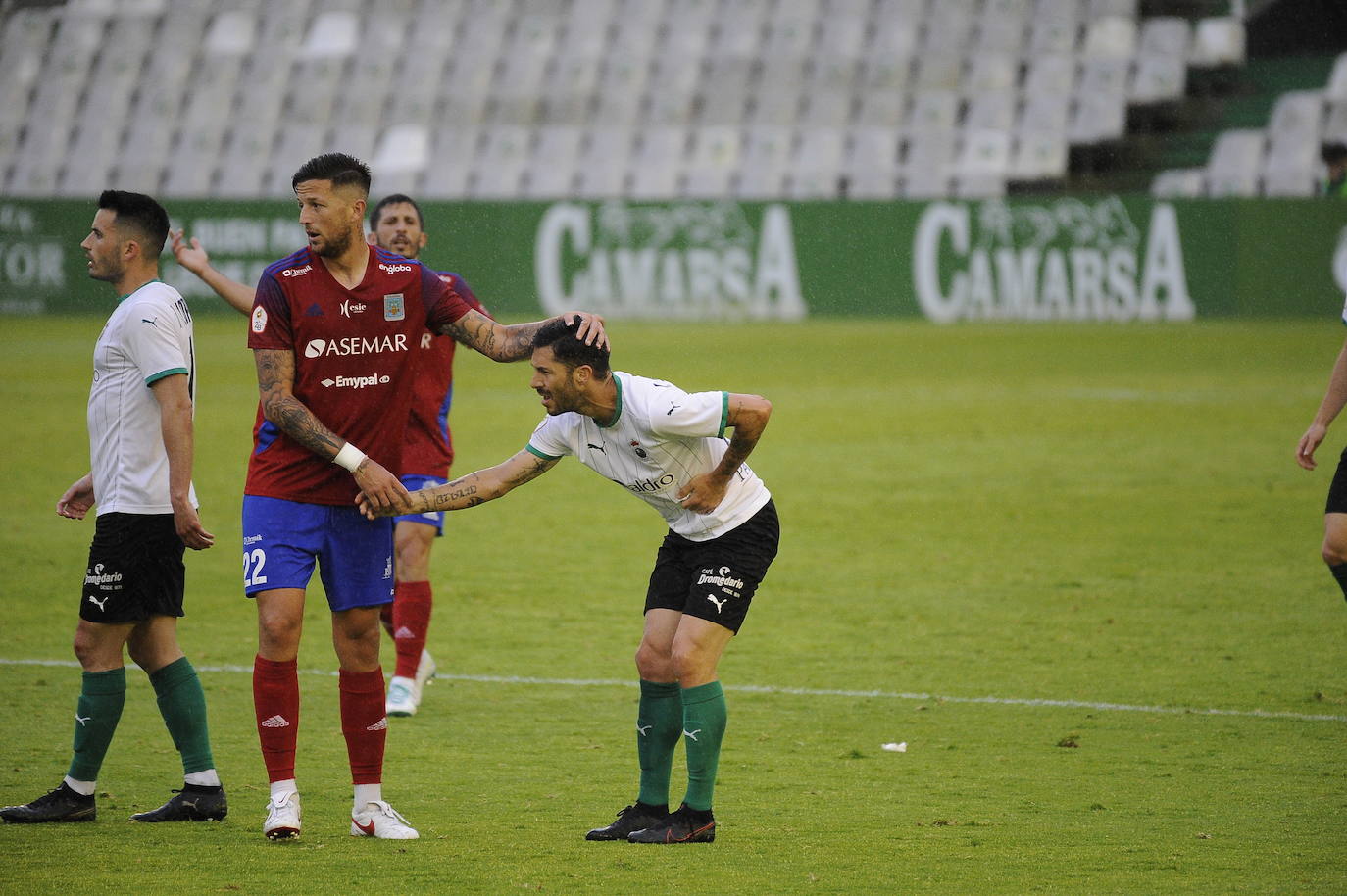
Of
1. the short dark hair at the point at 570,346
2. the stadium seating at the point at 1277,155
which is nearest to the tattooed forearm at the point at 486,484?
the short dark hair at the point at 570,346

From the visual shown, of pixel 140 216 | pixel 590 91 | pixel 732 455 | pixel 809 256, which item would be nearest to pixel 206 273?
pixel 140 216

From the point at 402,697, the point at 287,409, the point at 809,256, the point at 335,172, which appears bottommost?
the point at 402,697

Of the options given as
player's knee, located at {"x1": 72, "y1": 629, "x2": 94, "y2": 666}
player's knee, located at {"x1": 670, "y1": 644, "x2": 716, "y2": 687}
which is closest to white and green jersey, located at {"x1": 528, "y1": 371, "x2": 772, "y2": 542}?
player's knee, located at {"x1": 670, "y1": 644, "x2": 716, "y2": 687}

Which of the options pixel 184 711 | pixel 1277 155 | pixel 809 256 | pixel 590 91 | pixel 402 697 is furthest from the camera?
pixel 590 91

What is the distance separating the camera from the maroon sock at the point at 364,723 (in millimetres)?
5816

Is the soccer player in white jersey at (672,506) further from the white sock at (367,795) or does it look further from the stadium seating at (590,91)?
the stadium seating at (590,91)

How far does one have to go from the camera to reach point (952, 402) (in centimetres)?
2125

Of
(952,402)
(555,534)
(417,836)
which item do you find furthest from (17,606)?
(952,402)

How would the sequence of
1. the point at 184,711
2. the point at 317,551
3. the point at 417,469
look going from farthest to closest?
1. the point at 417,469
2. the point at 184,711
3. the point at 317,551

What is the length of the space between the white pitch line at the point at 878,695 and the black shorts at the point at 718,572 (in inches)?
91.9

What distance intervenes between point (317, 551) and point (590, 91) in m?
38.4

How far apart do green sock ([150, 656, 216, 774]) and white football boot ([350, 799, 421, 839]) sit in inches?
27.2

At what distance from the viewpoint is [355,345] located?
5770 millimetres

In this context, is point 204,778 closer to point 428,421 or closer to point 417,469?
point 417,469
